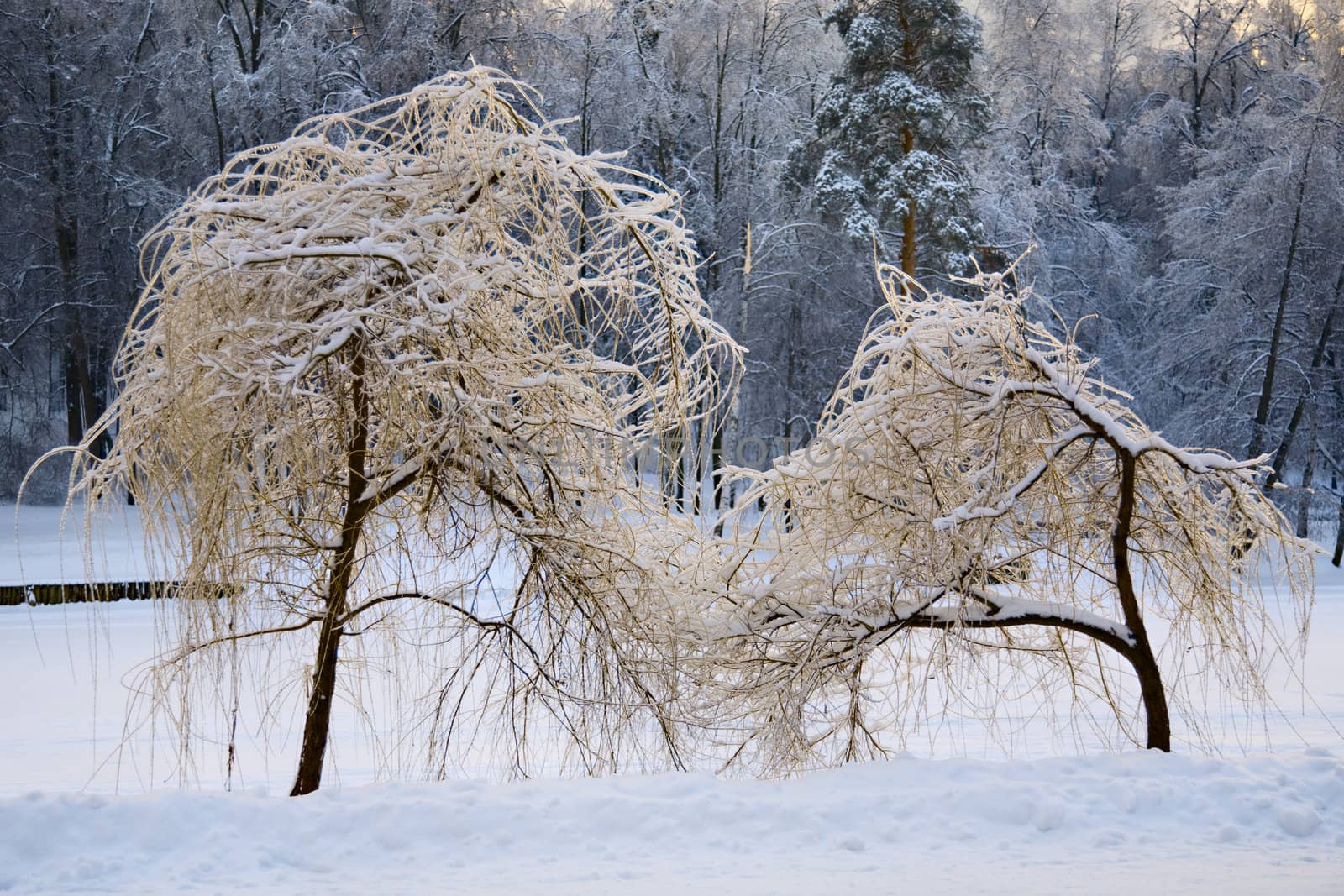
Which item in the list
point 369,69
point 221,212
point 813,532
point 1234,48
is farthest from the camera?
point 1234,48

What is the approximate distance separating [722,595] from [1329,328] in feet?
53.6

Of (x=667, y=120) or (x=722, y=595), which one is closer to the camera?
(x=722, y=595)

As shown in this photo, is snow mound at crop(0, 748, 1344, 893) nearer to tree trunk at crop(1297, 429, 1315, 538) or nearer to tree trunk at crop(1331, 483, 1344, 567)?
tree trunk at crop(1297, 429, 1315, 538)

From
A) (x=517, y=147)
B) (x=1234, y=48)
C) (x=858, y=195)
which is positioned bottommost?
(x=517, y=147)

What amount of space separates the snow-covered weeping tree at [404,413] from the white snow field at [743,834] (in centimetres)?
93

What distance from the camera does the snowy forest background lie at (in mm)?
17938

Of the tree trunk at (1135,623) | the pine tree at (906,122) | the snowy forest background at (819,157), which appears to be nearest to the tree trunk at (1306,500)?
the snowy forest background at (819,157)

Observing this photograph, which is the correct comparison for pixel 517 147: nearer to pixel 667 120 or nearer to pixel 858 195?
pixel 858 195

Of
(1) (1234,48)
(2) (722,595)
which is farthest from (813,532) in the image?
(1) (1234,48)

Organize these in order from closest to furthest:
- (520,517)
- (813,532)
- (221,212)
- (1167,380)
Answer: (221,212), (520,517), (813,532), (1167,380)

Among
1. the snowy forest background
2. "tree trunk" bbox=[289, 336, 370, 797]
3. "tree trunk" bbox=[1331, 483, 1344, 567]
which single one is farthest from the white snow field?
"tree trunk" bbox=[1331, 483, 1344, 567]

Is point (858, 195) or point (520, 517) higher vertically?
point (858, 195)

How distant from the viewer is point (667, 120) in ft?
67.7

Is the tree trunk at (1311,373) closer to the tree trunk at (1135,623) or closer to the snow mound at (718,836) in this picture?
the tree trunk at (1135,623)
